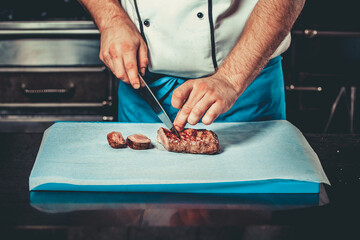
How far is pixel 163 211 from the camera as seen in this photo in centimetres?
77

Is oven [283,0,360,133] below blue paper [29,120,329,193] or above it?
below

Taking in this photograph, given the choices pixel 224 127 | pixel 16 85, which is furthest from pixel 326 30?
pixel 16 85

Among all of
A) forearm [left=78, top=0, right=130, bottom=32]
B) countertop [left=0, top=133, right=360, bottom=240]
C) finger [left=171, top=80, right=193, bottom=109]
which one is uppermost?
forearm [left=78, top=0, right=130, bottom=32]

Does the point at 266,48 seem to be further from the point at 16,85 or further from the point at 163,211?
the point at 16,85

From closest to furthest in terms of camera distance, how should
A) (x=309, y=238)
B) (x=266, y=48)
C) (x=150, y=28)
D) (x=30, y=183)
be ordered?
(x=309, y=238)
(x=30, y=183)
(x=266, y=48)
(x=150, y=28)

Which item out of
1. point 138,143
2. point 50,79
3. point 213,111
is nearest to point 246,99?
point 213,111

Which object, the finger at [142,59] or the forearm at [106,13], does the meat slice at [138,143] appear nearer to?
the finger at [142,59]

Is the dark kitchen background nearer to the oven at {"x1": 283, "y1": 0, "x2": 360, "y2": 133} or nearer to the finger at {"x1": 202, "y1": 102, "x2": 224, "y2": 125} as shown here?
the oven at {"x1": 283, "y1": 0, "x2": 360, "y2": 133}

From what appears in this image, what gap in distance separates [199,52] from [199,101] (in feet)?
1.26

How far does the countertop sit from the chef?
0.30 m

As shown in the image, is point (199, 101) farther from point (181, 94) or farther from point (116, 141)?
point (116, 141)

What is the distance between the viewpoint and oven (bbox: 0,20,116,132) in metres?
2.55

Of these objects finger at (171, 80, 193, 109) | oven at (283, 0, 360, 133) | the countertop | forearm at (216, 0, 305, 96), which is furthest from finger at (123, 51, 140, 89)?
oven at (283, 0, 360, 133)

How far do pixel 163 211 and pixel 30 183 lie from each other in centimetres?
30
